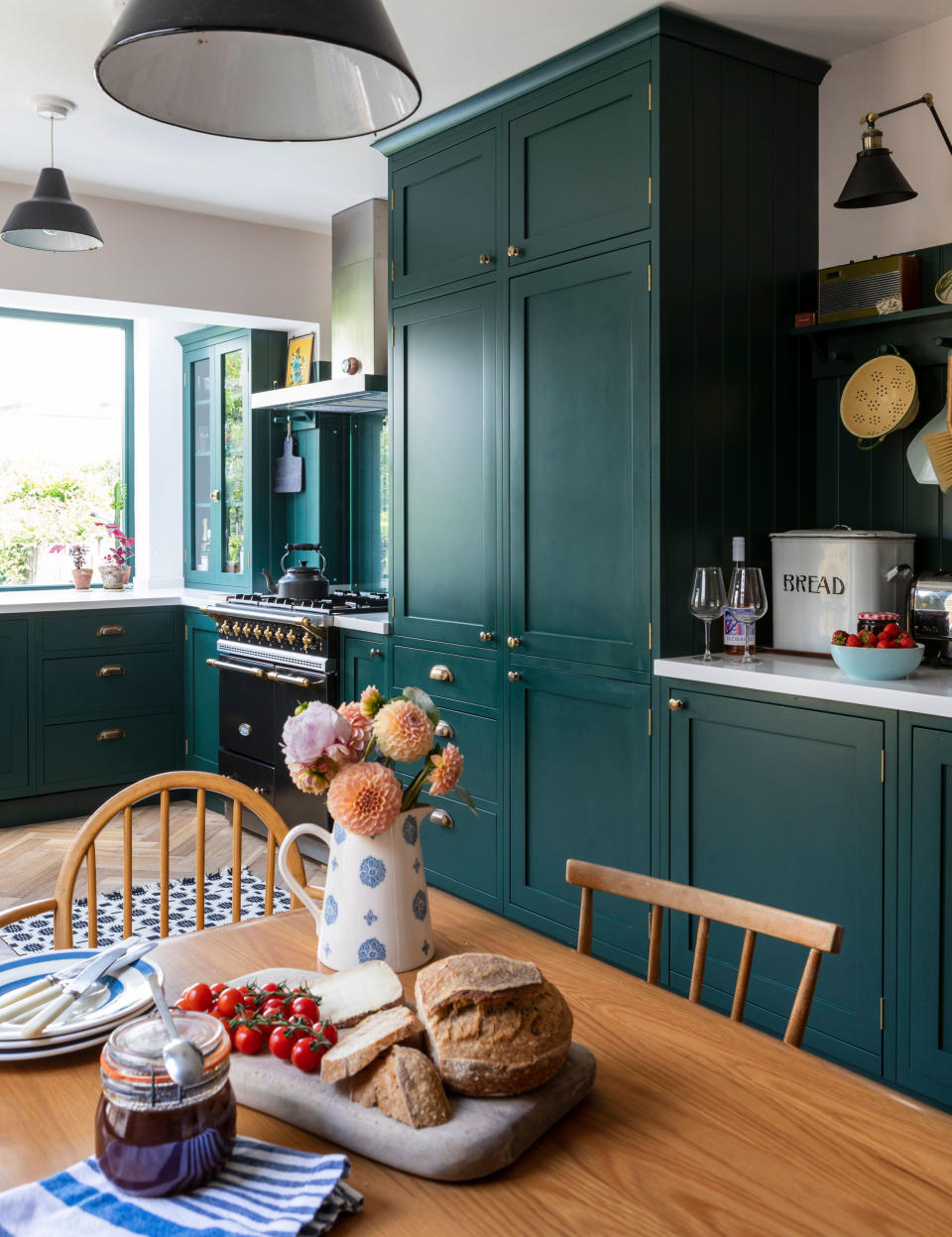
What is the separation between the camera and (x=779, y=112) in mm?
2961

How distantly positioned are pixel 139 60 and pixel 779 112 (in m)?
2.31

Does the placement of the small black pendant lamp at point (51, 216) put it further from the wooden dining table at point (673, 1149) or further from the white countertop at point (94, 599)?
the wooden dining table at point (673, 1149)

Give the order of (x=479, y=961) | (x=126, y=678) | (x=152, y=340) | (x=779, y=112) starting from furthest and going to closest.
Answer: (x=152, y=340), (x=126, y=678), (x=779, y=112), (x=479, y=961)

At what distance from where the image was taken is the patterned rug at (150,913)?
3.27 metres

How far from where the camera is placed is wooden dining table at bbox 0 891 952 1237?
0.80 metres

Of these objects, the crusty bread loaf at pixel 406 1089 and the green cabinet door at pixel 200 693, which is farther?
the green cabinet door at pixel 200 693

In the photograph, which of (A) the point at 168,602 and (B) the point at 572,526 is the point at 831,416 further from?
(A) the point at 168,602

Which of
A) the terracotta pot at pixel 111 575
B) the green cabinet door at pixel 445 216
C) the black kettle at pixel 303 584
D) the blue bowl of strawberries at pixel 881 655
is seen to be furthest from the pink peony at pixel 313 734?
the terracotta pot at pixel 111 575

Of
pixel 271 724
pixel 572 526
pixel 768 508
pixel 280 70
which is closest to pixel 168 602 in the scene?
pixel 271 724

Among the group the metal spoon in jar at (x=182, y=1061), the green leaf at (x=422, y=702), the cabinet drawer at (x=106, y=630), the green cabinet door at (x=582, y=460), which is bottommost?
the metal spoon in jar at (x=182, y=1061)

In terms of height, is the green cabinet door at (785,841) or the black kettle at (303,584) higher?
the black kettle at (303,584)

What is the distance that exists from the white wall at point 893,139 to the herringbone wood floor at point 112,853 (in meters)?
2.69

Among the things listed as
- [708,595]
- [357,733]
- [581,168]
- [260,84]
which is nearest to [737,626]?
[708,595]

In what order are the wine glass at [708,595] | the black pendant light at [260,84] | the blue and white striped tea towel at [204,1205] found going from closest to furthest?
the blue and white striped tea towel at [204,1205]
the black pendant light at [260,84]
the wine glass at [708,595]
